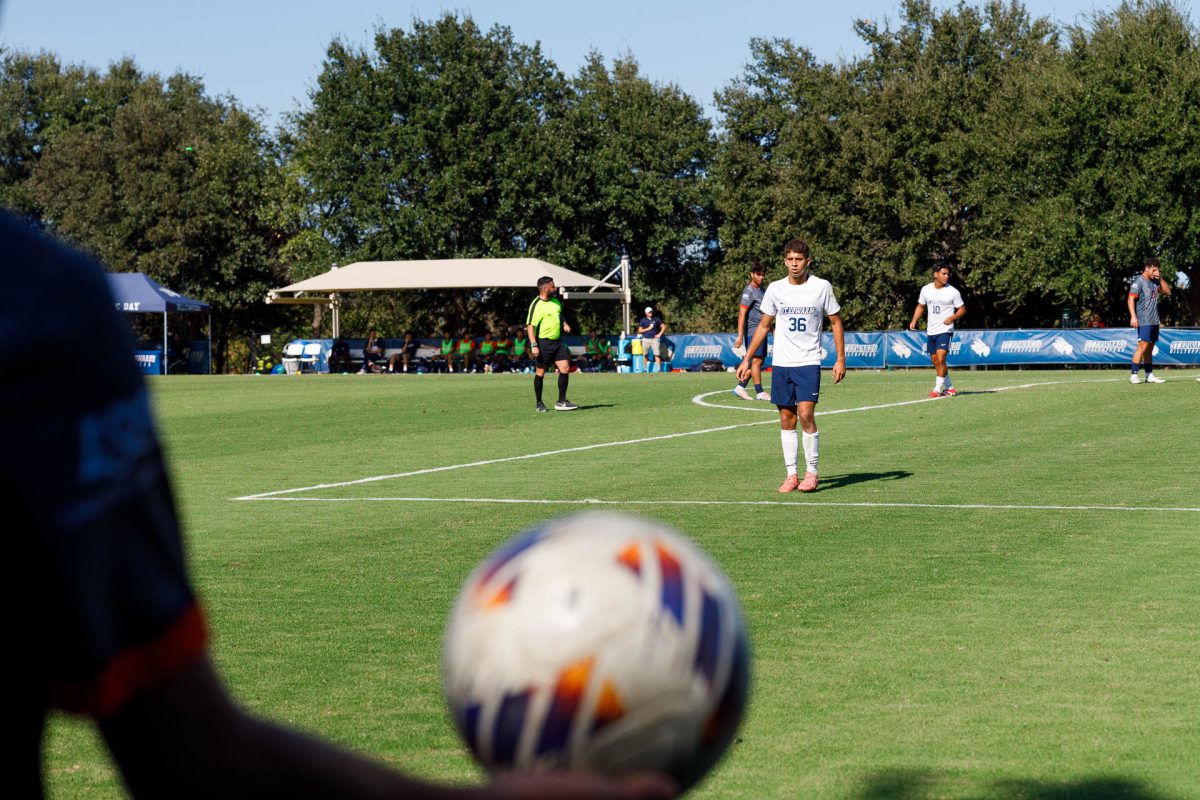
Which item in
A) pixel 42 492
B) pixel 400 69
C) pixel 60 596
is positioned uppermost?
pixel 400 69

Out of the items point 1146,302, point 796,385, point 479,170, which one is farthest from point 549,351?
point 479,170

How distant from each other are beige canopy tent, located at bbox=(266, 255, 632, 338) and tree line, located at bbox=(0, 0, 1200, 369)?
917cm

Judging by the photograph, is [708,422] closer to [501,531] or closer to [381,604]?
[501,531]

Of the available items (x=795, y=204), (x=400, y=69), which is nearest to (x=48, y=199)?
(x=400, y=69)

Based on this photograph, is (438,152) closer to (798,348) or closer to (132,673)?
(798,348)

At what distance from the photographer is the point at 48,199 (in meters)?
74.0

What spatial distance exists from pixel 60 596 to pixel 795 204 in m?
62.7

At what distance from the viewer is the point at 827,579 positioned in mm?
8992

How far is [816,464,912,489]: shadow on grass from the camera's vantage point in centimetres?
1455

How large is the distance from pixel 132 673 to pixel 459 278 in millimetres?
52744

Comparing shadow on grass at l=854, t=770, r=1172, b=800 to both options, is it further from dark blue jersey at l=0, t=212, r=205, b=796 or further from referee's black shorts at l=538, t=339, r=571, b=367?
referee's black shorts at l=538, t=339, r=571, b=367

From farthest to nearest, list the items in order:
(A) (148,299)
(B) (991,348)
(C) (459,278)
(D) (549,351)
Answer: (C) (459,278) → (A) (148,299) → (B) (991,348) → (D) (549,351)

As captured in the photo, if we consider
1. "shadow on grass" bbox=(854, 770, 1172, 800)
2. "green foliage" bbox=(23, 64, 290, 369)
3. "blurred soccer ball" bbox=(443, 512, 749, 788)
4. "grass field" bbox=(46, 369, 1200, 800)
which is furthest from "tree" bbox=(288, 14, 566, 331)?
"blurred soccer ball" bbox=(443, 512, 749, 788)

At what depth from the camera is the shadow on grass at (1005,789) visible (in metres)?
4.78
